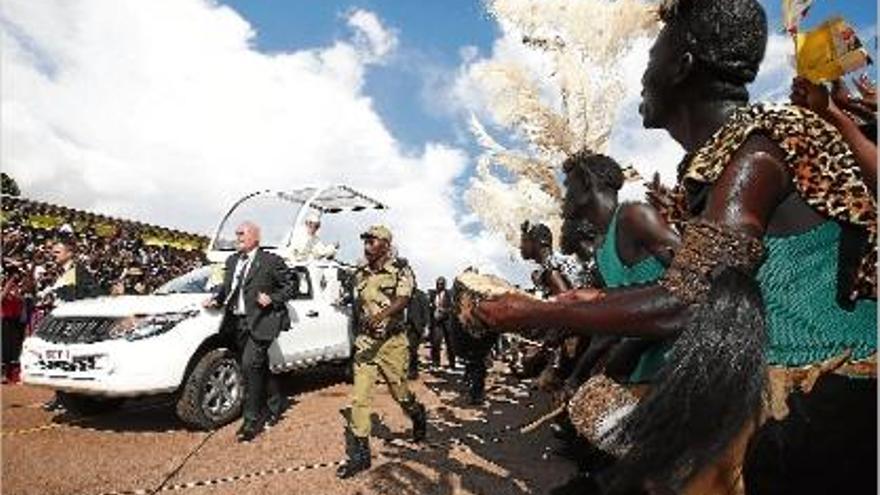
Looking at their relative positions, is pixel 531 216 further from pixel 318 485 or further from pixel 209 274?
pixel 318 485

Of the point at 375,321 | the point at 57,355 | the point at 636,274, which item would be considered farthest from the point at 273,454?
the point at 636,274

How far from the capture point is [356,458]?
255 inches

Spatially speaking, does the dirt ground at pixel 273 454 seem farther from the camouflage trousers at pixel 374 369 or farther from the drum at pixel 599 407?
the drum at pixel 599 407

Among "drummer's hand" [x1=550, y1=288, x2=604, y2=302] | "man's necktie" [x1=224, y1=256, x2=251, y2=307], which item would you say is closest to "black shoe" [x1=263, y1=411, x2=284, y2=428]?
"man's necktie" [x1=224, y1=256, x2=251, y2=307]

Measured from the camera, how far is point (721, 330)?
141 centimetres

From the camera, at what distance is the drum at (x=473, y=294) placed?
1.67m

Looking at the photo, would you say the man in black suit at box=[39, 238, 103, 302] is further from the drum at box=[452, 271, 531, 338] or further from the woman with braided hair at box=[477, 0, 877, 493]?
the woman with braided hair at box=[477, 0, 877, 493]

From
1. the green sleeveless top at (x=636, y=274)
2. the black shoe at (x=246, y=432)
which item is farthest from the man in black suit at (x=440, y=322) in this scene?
the green sleeveless top at (x=636, y=274)

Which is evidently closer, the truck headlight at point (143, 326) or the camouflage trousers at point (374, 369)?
the camouflage trousers at point (374, 369)

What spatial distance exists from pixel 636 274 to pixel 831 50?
3.43 feet

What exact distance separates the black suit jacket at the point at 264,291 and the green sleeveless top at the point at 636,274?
615 centimetres

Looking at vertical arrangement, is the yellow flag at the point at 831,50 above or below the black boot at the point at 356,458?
above

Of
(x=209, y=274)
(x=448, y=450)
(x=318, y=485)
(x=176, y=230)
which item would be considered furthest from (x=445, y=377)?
(x=176, y=230)

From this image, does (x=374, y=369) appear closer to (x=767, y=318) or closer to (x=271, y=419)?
(x=271, y=419)
